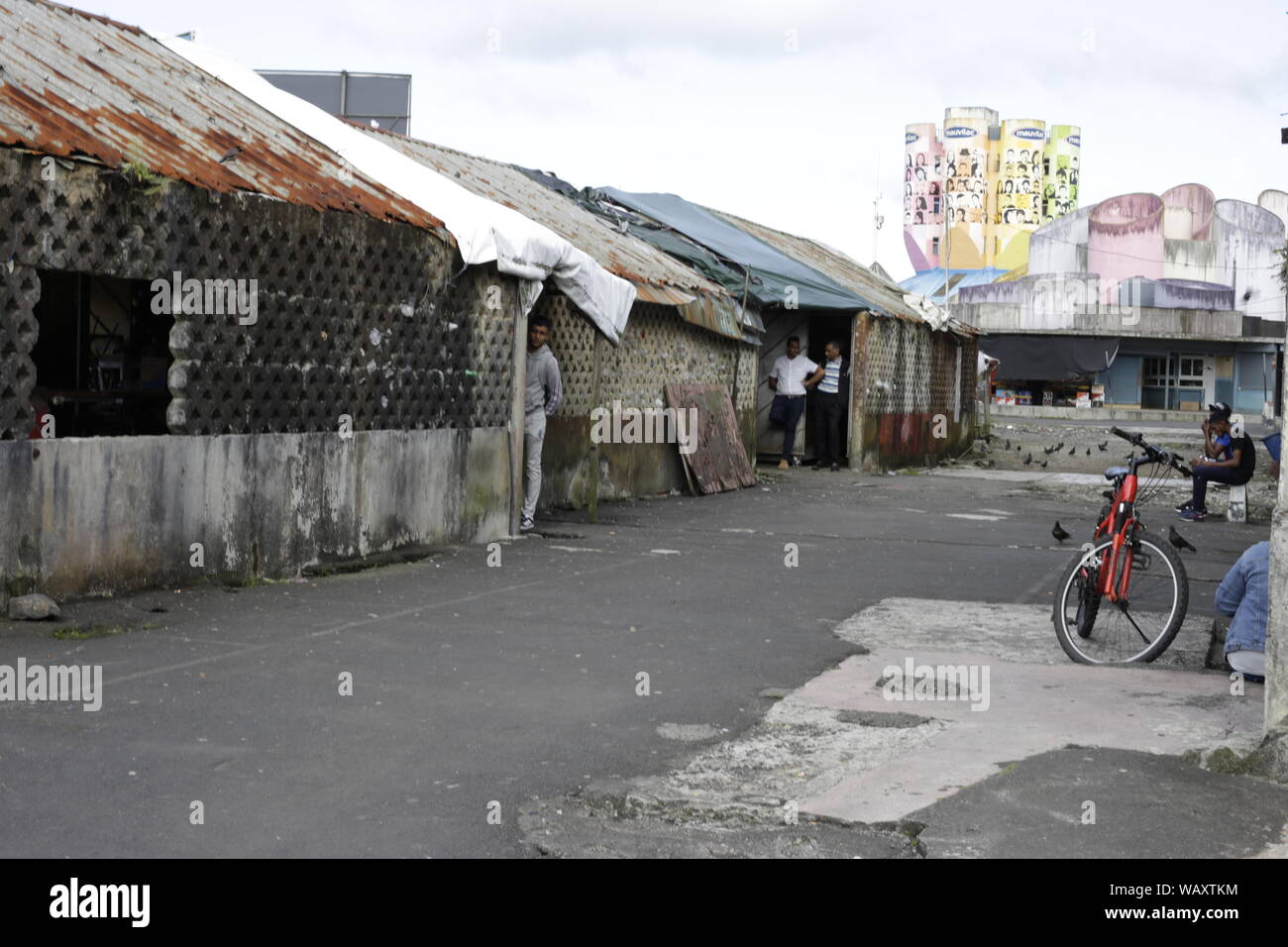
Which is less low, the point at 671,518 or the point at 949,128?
the point at 949,128

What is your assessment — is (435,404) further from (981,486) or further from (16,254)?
(981,486)

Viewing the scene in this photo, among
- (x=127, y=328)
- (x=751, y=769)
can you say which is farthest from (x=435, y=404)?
(x=751, y=769)

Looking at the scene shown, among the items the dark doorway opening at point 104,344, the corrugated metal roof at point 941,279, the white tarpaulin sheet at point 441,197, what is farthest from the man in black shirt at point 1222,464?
the corrugated metal roof at point 941,279

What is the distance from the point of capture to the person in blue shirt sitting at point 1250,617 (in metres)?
7.12

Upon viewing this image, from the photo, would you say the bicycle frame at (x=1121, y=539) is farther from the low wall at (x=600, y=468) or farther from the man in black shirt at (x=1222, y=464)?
the man in black shirt at (x=1222, y=464)

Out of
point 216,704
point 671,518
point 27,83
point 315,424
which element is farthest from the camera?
point 671,518

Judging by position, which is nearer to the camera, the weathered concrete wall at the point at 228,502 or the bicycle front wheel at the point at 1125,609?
the bicycle front wheel at the point at 1125,609

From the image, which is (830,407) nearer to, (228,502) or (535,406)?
(535,406)

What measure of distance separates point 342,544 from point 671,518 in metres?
4.98

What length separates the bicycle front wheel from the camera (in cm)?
801

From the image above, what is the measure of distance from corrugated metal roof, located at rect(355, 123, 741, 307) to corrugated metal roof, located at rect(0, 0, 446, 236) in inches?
162

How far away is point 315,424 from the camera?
10836mm

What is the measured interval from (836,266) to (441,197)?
15.5 metres

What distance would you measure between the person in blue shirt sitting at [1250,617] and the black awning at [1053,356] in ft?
161
